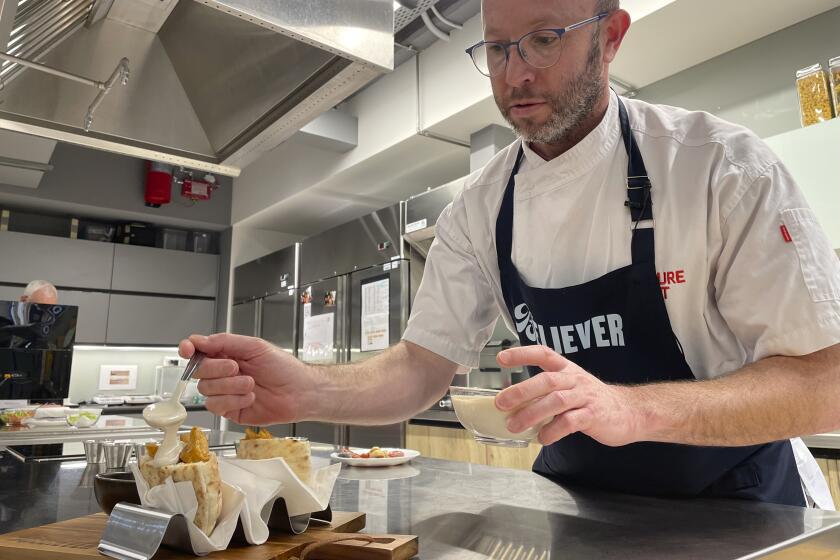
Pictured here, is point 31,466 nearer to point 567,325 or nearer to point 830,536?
point 567,325

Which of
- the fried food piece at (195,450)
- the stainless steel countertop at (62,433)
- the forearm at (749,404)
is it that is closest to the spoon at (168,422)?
the fried food piece at (195,450)

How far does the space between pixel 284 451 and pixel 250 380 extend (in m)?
0.28

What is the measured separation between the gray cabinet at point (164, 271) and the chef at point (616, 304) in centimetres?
484

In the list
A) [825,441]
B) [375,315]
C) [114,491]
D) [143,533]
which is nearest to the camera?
[143,533]

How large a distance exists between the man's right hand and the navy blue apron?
0.49 m

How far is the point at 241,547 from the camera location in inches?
26.8

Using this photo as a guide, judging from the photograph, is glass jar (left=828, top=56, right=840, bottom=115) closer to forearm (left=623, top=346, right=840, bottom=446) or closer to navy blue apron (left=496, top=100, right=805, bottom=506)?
navy blue apron (left=496, top=100, right=805, bottom=506)

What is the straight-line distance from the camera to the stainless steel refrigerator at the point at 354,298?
370cm

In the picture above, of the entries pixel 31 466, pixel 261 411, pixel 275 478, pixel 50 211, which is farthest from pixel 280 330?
pixel 275 478

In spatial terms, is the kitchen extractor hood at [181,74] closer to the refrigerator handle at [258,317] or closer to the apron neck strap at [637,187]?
the apron neck strap at [637,187]

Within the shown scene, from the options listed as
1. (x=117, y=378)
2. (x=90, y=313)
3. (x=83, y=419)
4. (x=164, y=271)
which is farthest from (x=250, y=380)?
(x=117, y=378)

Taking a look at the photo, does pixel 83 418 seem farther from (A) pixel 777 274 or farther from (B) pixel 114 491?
(A) pixel 777 274

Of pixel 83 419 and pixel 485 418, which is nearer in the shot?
pixel 485 418

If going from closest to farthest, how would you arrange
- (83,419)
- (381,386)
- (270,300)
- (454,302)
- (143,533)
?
(143,533), (381,386), (454,302), (83,419), (270,300)
